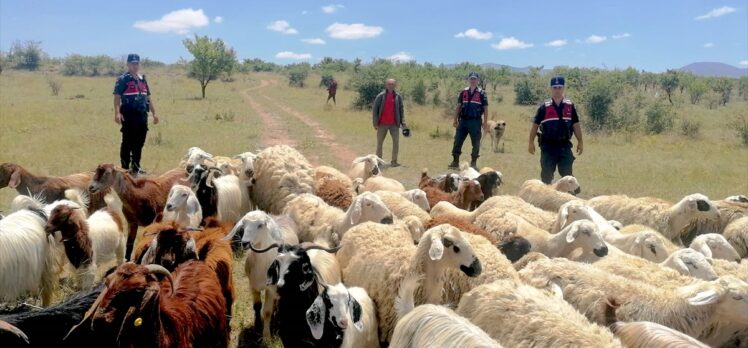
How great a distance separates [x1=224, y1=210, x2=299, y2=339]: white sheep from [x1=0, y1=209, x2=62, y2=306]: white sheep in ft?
5.83

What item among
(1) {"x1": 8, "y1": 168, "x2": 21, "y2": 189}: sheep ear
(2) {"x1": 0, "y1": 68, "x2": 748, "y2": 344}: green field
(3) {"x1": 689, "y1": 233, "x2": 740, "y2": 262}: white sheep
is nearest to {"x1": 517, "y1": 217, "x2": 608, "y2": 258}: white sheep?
(3) {"x1": 689, "y1": 233, "x2": 740, "y2": 262}: white sheep

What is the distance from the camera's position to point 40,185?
784 cm

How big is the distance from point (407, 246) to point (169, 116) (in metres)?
21.9

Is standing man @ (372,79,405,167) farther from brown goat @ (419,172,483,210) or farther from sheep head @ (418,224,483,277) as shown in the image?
sheep head @ (418,224,483,277)

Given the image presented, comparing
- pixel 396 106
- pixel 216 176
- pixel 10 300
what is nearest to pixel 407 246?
pixel 10 300

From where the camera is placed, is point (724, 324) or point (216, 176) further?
point (216, 176)

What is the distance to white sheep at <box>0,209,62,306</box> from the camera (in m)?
5.22

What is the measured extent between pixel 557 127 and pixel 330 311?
649 centimetres

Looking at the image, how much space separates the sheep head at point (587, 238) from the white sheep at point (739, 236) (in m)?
2.53

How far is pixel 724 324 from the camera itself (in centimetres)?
462

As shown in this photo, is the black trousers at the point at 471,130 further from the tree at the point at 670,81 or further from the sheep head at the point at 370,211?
the tree at the point at 670,81

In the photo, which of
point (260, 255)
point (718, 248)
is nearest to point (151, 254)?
point (260, 255)

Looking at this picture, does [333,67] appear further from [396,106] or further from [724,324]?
[724,324]

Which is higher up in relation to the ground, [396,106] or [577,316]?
[396,106]
